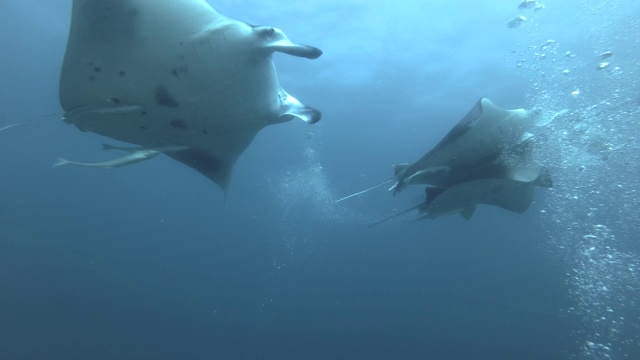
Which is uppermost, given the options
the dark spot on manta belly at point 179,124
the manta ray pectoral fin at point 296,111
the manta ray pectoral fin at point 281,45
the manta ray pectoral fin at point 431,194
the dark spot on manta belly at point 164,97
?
the manta ray pectoral fin at point 281,45

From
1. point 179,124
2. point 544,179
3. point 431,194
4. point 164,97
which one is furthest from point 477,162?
point 164,97

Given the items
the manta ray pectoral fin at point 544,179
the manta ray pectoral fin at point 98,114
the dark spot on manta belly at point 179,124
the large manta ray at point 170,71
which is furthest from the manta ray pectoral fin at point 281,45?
the manta ray pectoral fin at point 544,179

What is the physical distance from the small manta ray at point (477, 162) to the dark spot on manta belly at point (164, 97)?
95.1 inches

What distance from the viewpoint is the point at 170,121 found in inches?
174

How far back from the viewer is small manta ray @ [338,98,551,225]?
598cm

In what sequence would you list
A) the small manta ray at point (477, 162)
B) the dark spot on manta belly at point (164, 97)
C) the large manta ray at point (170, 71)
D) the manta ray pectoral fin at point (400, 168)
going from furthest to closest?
the manta ray pectoral fin at point (400, 168)
the small manta ray at point (477, 162)
the dark spot on manta belly at point (164, 97)
the large manta ray at point (170, 71)

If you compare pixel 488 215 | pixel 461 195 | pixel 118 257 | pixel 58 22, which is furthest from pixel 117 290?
pixel 461 195

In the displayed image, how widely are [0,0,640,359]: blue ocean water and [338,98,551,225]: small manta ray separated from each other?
98 centimetres

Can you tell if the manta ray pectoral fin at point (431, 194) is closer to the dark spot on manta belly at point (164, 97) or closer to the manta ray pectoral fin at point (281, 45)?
the manta ray pectoral fin at point (281, 45)

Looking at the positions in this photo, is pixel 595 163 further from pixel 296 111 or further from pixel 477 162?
pixel 296 111

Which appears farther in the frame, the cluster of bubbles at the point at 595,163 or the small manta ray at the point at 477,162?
the cluster of bubbles at the point at 595,163

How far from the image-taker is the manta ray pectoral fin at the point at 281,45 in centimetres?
369

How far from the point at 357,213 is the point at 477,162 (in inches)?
1177

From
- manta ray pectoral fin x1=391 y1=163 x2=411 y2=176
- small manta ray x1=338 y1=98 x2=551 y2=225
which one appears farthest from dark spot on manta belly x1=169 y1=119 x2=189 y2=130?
manta ray pectoral fin x1=391 y1=163 x2=411 y2=176
